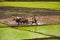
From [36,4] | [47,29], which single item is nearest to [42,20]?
[47,29]

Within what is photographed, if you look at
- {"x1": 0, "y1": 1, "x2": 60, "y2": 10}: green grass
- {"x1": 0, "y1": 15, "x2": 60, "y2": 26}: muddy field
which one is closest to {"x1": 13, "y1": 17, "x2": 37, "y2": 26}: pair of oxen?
{"x1": 0, "y1": 15, "x2": 60, "y2": 26}: muddy field

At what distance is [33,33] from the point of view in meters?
1.18

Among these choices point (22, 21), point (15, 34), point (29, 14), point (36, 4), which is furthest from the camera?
point (36, 4)

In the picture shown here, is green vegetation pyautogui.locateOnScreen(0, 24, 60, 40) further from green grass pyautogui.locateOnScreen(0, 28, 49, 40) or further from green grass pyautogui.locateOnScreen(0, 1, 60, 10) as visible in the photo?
green grass pyautogui.locateOnScreen(0, 1, 60, 10)

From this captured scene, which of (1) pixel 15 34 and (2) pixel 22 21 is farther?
(2) pixel 22 21

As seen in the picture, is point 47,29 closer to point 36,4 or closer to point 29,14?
point 29,14

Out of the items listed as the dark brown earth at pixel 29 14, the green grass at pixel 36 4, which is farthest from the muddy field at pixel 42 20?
the green grass at pixel 36 4

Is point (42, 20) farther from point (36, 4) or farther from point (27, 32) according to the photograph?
point (36, 4)

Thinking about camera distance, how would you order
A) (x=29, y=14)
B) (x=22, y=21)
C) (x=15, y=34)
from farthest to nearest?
(x=29, y=14) → (x=22, y=21) → (x=15, y=34)

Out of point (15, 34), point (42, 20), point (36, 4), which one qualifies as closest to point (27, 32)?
point (15, 34)

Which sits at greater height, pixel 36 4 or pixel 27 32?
pixel 36 4

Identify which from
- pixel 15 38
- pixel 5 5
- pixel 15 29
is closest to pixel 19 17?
pixel 15 29

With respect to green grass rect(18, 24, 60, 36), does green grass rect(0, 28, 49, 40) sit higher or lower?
lower

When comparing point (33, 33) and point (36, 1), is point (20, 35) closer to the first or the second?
point (33, 33)
